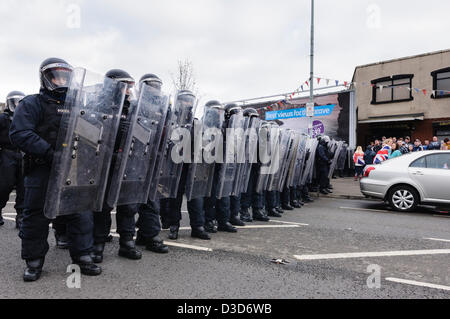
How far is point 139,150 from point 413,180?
258 inches

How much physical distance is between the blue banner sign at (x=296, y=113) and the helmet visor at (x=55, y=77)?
16.5 metres

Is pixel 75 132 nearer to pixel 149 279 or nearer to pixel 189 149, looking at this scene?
pixel 149 279

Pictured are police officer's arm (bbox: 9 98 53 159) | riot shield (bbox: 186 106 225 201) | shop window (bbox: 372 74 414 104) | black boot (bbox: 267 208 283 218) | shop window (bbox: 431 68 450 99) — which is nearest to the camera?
police officer's arm (bbox: 9 98 53 159)

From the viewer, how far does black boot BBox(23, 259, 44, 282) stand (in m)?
2.96

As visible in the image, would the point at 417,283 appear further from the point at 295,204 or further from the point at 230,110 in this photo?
the point at 295,204

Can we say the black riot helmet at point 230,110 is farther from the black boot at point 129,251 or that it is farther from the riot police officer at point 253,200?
the black boot at point 129,251

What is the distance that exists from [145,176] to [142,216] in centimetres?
58

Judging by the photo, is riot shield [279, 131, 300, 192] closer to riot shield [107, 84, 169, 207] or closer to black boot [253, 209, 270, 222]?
black boot [253, 209, 270, 222]

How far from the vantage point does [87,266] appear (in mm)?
3189

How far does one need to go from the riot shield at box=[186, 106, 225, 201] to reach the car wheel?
5.04 meters

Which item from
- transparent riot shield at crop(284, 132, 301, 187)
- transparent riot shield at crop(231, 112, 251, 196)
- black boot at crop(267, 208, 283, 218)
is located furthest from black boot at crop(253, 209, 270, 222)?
transparent riot shield at crop(284, 132, 301, 187)

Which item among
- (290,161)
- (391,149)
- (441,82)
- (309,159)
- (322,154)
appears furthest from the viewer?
Answer: (441,82)

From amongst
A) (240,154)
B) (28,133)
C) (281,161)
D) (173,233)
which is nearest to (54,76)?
(28,133)

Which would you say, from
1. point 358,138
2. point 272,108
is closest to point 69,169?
point 272,108
